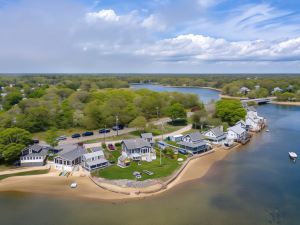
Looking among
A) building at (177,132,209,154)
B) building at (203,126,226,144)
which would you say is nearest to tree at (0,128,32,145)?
building at (177,132,209,154)

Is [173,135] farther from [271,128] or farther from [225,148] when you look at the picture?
[271,128]

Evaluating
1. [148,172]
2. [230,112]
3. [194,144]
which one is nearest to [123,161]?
[148,172]

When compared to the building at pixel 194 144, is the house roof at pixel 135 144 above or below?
above

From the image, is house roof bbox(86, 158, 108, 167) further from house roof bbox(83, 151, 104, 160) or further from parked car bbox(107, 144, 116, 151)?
parked car bbox(107, 144, 116, 151)

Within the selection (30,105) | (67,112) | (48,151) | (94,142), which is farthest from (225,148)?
(30,105)

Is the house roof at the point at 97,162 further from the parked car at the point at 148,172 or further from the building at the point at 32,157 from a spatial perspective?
the building at the point at 32,157

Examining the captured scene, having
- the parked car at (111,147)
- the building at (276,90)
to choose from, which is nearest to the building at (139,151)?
the parked car at (111,147)
